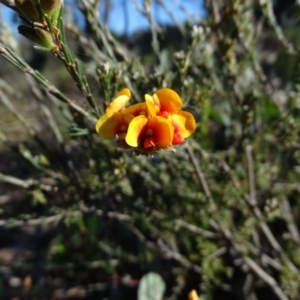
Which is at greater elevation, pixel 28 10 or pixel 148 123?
pixel 28 10

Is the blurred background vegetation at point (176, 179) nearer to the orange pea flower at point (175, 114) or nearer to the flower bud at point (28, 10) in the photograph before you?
the flower bud at point (28, 10)

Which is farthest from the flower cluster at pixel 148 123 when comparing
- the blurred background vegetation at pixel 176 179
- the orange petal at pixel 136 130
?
the blurred background vegetation at pixel 176 179

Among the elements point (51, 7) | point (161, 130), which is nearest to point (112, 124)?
point (161, 130)

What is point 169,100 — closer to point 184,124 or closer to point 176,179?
point 184,124

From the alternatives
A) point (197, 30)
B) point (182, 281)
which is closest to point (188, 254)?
point (182, 281)

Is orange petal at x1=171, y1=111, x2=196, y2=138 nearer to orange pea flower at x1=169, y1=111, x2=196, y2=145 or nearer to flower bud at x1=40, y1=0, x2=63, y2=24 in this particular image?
orange pea flower at x1=169, y1=111, x2=196, y2=145

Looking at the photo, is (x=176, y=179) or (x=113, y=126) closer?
(x=113, y=126)
